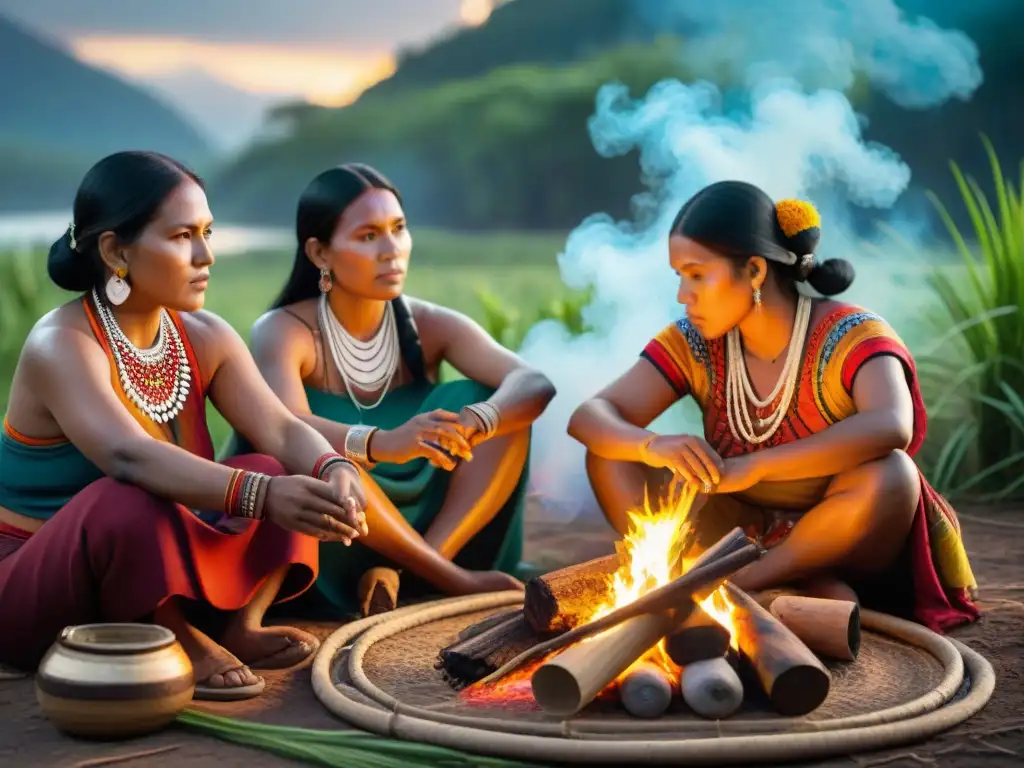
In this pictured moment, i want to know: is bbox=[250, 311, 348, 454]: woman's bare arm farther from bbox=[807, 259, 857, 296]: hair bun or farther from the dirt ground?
bbox=[807, 259, 857, 296]: hair bun

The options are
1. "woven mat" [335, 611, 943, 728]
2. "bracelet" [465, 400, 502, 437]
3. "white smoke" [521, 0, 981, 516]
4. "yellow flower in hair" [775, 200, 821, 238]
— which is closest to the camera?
"woven mat" [335, 611, 943, 728]

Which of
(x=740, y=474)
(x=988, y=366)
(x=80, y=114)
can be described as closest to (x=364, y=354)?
(x=740, y=474)

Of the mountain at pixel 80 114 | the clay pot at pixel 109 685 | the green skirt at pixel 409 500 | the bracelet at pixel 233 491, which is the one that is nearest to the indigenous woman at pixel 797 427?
the green skirt at pixel 409 500

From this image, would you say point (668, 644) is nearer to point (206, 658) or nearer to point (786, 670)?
point (786, 670)

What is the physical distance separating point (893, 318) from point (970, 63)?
2.67 metres

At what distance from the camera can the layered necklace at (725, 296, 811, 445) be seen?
4312 millimetres

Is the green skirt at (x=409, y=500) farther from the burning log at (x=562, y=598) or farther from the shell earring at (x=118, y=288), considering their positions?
the burning log at (x=562, y=598)

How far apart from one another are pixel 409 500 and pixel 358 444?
40cm

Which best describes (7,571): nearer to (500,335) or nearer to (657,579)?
(657,579)

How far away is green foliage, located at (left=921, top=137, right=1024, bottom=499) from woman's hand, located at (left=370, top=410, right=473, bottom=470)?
9.24ft

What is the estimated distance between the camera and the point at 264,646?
3893mm

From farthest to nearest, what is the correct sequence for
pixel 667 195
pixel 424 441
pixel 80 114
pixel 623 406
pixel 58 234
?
pixel 80 114, pixel 58 234, pixel 667 195, pixel 623 406, pixel 424 441

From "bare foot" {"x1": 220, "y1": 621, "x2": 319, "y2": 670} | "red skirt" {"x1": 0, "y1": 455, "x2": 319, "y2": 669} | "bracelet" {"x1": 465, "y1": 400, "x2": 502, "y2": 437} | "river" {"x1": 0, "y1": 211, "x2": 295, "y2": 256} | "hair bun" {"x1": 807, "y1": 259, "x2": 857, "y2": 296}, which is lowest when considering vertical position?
"bare foot" {"x1": 220, "y1": 621, "x2": 319, "y2": 670}

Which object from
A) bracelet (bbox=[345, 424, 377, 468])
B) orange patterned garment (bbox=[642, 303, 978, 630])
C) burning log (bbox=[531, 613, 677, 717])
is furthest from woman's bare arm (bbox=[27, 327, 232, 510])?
orange patterned garment (bbox=[642, 303, 978, 630])
